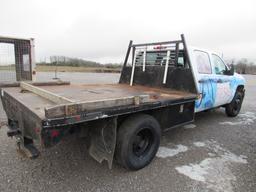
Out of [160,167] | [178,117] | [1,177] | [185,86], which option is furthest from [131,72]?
[1,177]

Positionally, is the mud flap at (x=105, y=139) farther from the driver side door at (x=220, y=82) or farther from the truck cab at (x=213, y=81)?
the driver side door at (x=220, y=82)

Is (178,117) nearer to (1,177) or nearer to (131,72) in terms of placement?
(131,72)

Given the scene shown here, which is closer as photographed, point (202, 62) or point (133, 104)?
point (133, 104)

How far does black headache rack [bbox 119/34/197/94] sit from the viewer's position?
14.9ft

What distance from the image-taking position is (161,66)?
501 cm

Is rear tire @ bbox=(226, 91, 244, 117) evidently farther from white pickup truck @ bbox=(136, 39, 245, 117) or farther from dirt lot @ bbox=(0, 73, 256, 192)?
dirt lot @ bbox=(0, 73, 256, 192)

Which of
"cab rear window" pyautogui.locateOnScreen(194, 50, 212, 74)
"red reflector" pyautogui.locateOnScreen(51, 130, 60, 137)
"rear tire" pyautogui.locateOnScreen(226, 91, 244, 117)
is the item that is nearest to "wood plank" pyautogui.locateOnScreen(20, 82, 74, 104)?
"red reflector" pyautogui.locateOnScreen(51, 130, 60, 137)

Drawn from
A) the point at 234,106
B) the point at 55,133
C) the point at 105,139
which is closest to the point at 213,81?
the point at 234,106

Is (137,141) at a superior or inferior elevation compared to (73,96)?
inferior

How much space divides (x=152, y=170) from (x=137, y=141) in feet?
1.62

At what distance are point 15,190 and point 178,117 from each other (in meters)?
2.90

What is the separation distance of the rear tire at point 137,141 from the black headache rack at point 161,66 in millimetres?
1653

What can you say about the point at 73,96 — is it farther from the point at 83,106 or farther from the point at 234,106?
the point at 234,106

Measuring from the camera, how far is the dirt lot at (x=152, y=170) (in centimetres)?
270
